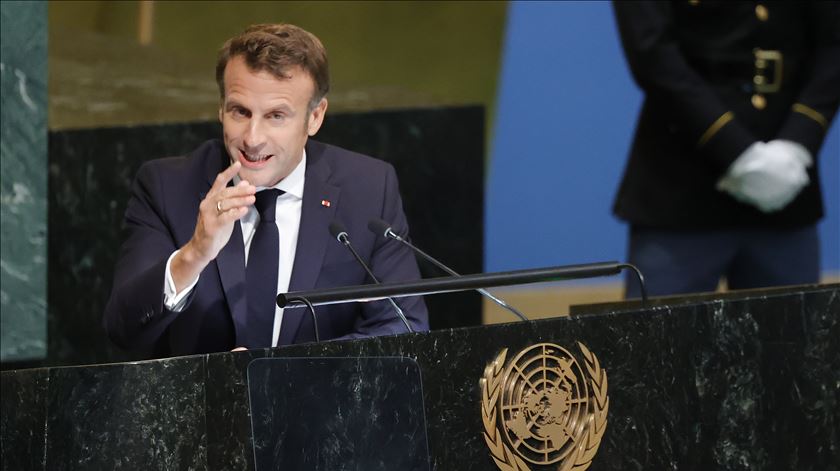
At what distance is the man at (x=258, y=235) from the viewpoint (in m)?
3.03

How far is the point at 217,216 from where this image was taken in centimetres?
270

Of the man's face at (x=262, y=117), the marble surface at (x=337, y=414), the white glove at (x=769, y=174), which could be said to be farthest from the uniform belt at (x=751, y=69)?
the marble surface at (x=337, y=414)

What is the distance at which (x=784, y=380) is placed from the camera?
9.20ft

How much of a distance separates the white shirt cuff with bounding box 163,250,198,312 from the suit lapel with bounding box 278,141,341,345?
0.76ft

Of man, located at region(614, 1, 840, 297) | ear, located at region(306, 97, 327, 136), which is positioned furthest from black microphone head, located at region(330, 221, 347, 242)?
man, located at region(614, 1, 840, 297)

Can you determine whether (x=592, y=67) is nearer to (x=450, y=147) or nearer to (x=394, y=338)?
(x=450, y=147)

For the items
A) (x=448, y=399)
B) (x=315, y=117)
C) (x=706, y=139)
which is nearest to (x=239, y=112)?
(x=315, y=117)

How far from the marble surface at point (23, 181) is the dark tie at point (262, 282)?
1395mm

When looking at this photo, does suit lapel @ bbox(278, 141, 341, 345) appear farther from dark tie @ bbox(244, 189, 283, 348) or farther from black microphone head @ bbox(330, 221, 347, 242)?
black microphone head @ bbox(330, 221, 347, 242)

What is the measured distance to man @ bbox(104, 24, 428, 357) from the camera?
303 cm

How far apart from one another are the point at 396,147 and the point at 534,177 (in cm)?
106

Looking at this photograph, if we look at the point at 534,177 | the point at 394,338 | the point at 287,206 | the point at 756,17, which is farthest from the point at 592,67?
the point at 394,338

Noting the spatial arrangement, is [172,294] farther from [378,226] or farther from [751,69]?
[751,69]

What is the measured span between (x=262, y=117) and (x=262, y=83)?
0.06 m
